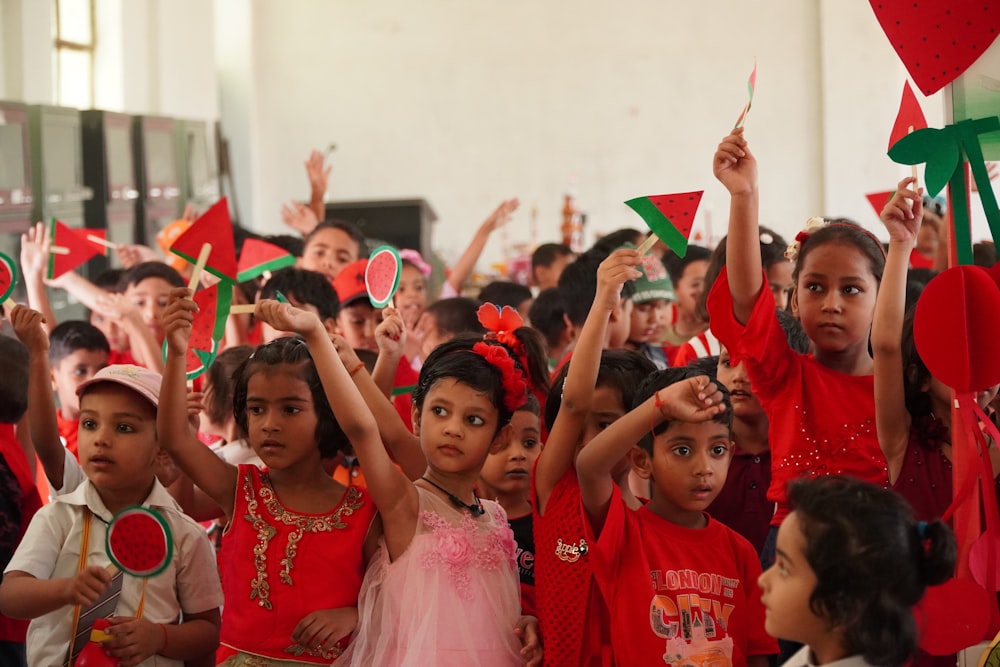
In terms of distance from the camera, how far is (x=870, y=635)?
1.53 meters

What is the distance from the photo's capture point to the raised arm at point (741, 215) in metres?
2.11

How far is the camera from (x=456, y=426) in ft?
7.02

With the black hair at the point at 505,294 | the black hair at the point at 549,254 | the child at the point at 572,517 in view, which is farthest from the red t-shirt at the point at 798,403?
the black hair at the point at 549,254

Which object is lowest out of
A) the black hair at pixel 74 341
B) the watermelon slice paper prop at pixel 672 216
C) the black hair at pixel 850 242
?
the black hair at pixel 74 341

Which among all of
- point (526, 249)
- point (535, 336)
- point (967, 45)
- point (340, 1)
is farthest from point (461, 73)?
point (967, 45)

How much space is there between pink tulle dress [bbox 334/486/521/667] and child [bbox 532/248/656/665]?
0.08 meters

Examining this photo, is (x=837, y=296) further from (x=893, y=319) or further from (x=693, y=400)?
(x=693, y=400)

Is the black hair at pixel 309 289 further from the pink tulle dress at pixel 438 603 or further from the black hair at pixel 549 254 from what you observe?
the black hair at pixel 549 254

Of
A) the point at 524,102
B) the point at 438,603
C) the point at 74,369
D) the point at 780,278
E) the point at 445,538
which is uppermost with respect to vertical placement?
the point at 524,102

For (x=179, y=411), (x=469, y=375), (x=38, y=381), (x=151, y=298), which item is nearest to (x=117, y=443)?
(x=179, y=411)

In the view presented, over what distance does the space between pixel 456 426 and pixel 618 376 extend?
12.5 inches

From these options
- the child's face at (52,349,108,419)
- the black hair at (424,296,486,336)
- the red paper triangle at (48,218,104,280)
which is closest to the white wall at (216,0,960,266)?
the red paper triangle at (48,218,104,280)

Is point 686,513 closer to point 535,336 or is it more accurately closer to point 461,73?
point 535,336

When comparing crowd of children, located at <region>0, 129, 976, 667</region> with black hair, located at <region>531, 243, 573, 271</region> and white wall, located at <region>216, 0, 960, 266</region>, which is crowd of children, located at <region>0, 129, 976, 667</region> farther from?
white wall, located at <region>216, 0, 960, 266</region>
